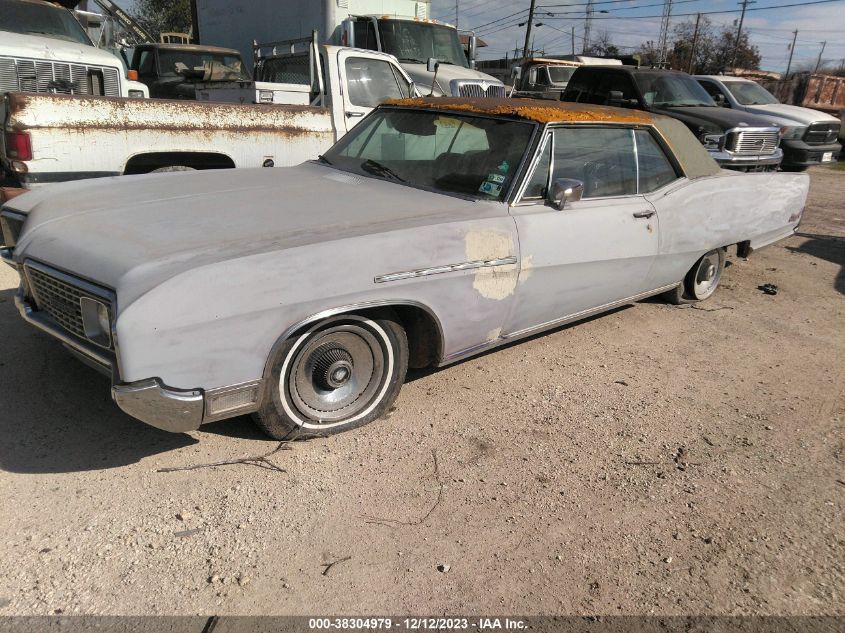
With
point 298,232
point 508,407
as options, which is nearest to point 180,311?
point 298,232

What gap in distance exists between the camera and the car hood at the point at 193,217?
2613 millimetres

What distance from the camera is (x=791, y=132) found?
12.7 metres

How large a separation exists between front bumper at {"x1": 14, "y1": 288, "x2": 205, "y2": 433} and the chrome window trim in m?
0.93

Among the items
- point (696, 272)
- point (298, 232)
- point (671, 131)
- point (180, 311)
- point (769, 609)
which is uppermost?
point (671, 131)

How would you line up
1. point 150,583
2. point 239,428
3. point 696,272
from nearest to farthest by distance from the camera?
point 150,583, point 239,428, point 696,272

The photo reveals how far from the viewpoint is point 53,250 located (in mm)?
2865

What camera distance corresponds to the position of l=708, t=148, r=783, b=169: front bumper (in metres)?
10.0

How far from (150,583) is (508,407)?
6.46 ft

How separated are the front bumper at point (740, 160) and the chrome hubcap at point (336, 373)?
28.1ft

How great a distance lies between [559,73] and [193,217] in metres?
16.6

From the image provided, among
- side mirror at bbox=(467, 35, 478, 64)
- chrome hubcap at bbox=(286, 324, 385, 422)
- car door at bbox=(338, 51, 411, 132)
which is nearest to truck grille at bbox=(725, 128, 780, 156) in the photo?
side mirror at bbox=(467, 35, 478, 64)

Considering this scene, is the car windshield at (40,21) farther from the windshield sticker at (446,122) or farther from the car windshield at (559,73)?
the car windshield at (559,73)

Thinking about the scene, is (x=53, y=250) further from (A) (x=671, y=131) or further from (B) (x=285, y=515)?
(A) (x=671, y=131)

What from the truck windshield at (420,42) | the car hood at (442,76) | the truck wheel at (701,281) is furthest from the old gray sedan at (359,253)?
the truck windshield at (420,42)
